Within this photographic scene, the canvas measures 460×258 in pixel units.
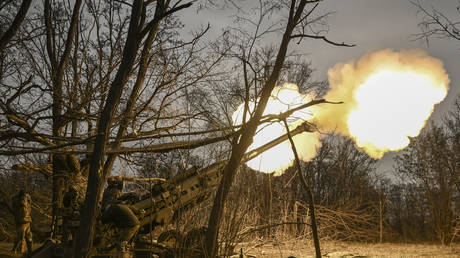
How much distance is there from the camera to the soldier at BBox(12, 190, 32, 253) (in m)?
9.63

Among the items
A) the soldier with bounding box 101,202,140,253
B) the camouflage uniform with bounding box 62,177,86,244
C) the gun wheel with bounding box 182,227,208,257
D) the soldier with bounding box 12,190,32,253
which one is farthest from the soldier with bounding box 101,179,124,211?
the soldier with bounding box 12,190,32,253

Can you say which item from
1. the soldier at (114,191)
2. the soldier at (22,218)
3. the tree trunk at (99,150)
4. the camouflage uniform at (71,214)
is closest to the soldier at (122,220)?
the camouflage uniform at (71,214)

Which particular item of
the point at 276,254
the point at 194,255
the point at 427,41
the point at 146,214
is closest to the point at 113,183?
the point at 146,214

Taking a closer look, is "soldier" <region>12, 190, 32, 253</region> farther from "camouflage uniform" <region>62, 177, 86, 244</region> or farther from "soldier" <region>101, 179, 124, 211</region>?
"camouflage uniform" <region>62, 177, 86, 244</region>

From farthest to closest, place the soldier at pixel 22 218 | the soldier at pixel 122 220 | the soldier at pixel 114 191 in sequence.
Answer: the soldier at pixel 22 218, the soldier at pixel 114 191, the soldier at pixel 122 220

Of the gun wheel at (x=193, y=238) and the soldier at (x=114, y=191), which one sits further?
the soldier at (x=114, y=191)

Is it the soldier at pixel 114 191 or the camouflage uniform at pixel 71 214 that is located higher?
the soldier at pixel 114 191

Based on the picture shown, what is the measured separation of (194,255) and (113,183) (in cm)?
306

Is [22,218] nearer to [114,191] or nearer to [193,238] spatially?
[114,191]

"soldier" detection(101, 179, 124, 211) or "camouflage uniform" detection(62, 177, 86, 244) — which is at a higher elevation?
"soldier" detection(101, 179, 124, 211)

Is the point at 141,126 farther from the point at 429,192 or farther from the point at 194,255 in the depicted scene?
the point at 429,192

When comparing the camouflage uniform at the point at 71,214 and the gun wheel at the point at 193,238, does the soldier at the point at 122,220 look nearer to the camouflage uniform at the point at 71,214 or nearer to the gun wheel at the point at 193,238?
the camouflage uniform at the point at 71,214

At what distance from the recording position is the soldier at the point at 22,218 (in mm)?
9633

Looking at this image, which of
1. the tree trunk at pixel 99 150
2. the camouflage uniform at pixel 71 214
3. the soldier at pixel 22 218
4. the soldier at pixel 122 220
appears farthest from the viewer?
the soldier at pixel 22 218
